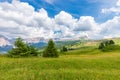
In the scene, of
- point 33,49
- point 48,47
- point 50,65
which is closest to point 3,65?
point 50,65

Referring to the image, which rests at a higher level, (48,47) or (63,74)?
(48,47)

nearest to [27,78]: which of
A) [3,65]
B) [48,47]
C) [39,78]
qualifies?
[39,78]

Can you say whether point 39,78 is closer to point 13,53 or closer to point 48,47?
point 48,47

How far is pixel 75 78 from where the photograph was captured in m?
19.2

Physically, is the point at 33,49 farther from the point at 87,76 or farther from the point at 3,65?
the point at 87,76

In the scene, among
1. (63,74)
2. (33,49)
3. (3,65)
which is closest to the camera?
(63,74)

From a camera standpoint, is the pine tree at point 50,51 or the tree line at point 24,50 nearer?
the pine tree at point 50,51

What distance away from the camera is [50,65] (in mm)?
30328

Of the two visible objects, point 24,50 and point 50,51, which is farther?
point 24,50

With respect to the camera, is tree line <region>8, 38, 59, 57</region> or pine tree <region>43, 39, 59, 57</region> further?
tree line <region>8, 38, 59, 57</region>

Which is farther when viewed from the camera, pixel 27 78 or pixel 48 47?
pixel 48 47

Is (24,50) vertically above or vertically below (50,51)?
above

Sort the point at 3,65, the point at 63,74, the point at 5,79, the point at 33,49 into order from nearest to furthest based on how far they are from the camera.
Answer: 1. the point at 5,79
2. the point at 63,74
3. the point at 3,65
4. the point at 33,49

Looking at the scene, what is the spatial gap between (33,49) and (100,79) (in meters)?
56.4
